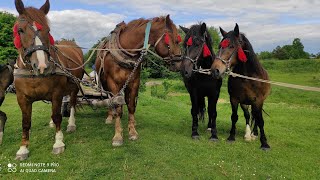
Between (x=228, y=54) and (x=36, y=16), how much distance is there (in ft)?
11.9

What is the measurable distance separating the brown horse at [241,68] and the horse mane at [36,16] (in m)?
3.21

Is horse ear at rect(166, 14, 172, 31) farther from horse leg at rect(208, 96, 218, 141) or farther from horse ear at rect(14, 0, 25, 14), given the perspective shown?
horse ear at rect(14, 0, 25, 14)

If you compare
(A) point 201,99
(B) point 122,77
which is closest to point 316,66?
(A) point 201,99

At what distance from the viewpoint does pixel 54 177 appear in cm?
532

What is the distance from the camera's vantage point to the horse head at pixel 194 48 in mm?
6512

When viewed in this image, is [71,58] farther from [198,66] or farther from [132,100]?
[198,66]

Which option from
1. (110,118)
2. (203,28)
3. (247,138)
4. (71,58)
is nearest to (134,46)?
(203,28)

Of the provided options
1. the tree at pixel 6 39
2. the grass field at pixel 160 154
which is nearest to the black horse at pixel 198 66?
the grass field at pixel 160 154

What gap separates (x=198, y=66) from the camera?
7074mm

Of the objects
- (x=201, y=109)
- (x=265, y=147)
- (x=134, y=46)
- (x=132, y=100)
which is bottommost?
(x=265, y=147)

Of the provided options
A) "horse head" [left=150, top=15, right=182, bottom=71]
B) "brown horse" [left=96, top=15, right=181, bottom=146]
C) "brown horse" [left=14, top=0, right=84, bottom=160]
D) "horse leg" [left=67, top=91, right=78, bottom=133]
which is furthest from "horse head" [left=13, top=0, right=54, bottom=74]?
"horse leg" [left=67, top=91, right=78, bottom=133]

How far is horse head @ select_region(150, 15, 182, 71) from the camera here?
6246mm

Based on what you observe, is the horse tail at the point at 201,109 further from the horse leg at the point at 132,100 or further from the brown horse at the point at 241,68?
the horse leg at the point at 132,100

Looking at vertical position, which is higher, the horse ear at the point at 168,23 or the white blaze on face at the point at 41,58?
the horse ear at the point at 168,23
